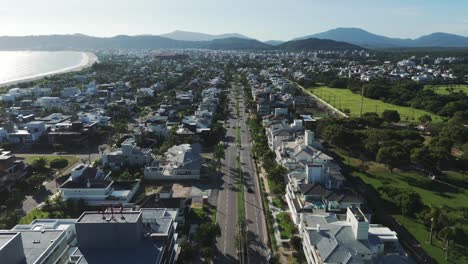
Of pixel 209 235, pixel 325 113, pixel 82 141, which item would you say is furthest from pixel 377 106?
pixel 209 235

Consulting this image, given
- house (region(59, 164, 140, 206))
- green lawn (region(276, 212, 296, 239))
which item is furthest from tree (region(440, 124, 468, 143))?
house (region(59, 164, 140, 206))

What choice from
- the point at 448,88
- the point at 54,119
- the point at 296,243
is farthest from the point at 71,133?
the point at 448,88

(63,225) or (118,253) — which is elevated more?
(118,253)

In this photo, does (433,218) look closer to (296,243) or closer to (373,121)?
(296,243)

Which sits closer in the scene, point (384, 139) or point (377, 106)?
point (384, 139)

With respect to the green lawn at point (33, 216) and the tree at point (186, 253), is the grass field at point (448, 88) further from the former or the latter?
the green lawn at point (33, 216)

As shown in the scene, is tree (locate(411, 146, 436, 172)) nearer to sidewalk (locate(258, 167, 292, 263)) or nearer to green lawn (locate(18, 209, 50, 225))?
sidewalk (locate(258, 167, 292, 263))

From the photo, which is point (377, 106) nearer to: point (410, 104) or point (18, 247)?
point (410, 104)
